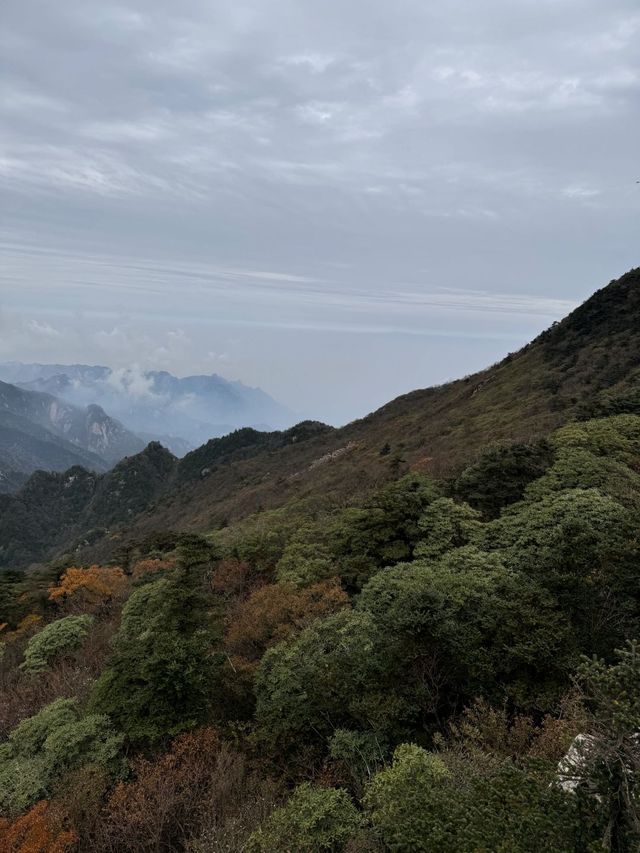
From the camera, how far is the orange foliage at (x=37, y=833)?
986 centimetres

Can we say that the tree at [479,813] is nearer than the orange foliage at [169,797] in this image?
Yes

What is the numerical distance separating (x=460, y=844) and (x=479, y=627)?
6490 mm

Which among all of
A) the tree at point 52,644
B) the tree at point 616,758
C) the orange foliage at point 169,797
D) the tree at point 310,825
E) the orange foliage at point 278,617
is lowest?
the tree at point 52,644

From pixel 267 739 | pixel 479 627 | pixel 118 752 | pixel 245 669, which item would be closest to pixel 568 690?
pixel 479 627

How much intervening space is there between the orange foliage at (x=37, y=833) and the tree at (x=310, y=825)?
4.25 metres

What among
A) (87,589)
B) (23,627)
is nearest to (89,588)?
(87,589)

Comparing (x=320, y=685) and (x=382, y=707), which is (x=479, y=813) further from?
(x=320, y=685)

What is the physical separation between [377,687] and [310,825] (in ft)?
12.1

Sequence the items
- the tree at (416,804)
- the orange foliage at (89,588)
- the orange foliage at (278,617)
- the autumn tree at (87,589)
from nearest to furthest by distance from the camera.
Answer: the tree at (416,804), the orange foliage at (278,617), the autumn tree at (87,589), the orange foliage at (89,588)

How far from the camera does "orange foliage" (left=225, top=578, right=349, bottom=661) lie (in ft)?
55.0

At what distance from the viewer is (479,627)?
12648 mm

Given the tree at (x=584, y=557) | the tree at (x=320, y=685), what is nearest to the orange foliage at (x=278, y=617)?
the tree at (x=320, y=685)

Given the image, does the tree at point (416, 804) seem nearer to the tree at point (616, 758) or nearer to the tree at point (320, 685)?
the tree at point (616, 758)

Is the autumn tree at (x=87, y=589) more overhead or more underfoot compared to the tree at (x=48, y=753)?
more underfoot
